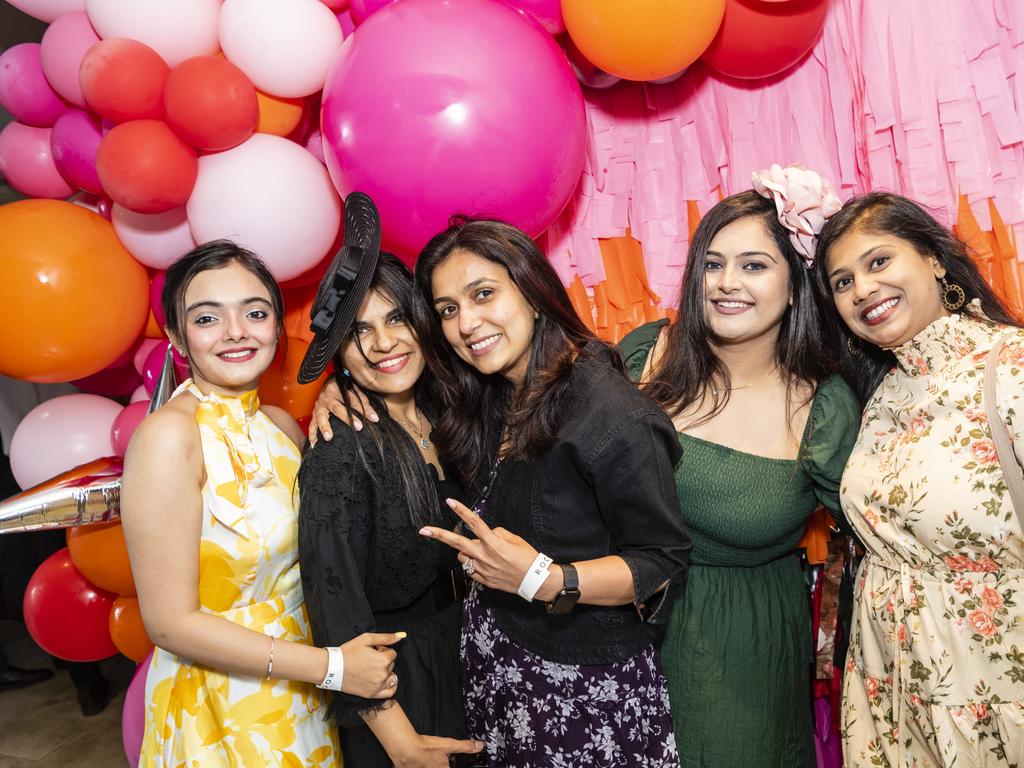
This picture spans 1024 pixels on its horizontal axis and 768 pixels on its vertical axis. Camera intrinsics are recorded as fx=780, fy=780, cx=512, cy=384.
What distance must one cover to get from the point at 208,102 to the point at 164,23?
329mm

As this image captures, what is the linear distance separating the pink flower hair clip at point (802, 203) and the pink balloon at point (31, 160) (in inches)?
89.1

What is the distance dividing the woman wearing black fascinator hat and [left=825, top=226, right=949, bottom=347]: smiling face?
1.02 m

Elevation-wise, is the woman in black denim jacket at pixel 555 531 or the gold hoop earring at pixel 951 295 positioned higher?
the gold hoop earring at pixel 951 295

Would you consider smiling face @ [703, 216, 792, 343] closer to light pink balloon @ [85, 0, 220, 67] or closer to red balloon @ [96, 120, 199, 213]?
red balloon @ [96, 120, 199, 213]

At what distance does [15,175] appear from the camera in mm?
2615

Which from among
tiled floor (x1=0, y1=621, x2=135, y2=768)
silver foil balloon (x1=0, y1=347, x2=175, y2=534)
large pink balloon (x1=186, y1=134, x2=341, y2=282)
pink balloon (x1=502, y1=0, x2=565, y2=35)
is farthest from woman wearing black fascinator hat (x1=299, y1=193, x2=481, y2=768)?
tiled floor (x1=0, y1=621, x2=135, y2=768)

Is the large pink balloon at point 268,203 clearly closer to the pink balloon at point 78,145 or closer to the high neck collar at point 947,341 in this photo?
the pink balloon at point 78,145

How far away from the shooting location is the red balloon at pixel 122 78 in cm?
205

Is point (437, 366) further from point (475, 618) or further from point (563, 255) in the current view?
point (563, 255)

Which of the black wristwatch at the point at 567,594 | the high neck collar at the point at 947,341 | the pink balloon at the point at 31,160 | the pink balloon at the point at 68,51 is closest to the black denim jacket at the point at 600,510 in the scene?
the black wristwatch at the point at 567,594

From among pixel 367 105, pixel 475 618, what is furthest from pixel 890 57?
pixel 475 618

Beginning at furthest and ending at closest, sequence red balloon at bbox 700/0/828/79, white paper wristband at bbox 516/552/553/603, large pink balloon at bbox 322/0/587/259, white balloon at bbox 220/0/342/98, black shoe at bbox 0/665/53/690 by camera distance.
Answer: black shoe at bbox 0/665/53/690
white balloon at bbox 220/0/342/98
red balloon at bbox 700/0/828/79
large pink balloon at bbox 322/0/587/259
white paper wristband at bbox 516/552/553/603

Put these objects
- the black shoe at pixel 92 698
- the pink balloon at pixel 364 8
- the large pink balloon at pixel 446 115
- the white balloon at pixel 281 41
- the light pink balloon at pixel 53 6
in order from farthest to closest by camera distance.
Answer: the black shoe at pixel 92 698 → the light pink balloon at pixel 53 6 → the pink balloon at pixel 364 8 → the white balloon at pixel 281 41 → the large pink balloon at pixel 446 115

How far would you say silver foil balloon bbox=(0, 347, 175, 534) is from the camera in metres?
2.08
